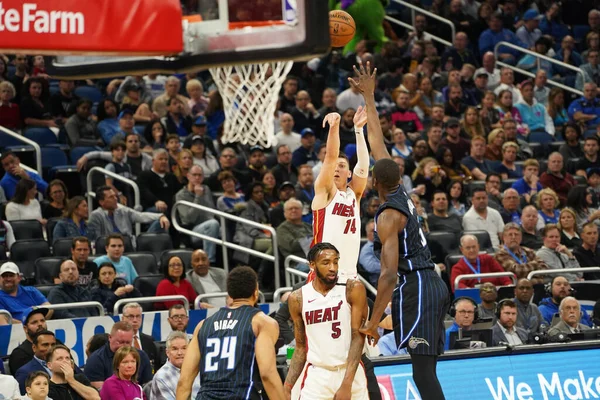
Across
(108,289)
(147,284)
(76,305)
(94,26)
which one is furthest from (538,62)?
(94,26)

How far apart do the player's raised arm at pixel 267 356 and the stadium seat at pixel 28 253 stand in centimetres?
630

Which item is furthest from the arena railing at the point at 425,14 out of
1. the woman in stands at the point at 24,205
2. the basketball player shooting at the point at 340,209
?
the basketball player shooting at the point at 340,209

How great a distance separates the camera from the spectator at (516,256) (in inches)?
556

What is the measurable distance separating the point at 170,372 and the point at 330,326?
8.33 feet

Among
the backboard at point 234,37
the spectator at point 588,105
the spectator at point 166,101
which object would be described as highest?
the backboard at point 234,37

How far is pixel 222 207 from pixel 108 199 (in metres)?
1.62

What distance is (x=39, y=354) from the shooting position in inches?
414

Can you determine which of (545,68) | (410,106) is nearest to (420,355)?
(410,106)

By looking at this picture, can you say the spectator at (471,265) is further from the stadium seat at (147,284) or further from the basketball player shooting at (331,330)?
the basketball player shooting at (331,330)

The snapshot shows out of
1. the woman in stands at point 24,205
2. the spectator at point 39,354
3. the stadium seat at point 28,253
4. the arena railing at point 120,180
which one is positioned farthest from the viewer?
the arena railing at point 120,180

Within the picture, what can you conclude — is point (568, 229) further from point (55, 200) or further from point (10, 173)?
point (10, 173)

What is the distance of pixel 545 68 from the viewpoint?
21.8 metres

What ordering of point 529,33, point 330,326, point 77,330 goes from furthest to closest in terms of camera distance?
point 529,33 < point 77,330 < point 330,326

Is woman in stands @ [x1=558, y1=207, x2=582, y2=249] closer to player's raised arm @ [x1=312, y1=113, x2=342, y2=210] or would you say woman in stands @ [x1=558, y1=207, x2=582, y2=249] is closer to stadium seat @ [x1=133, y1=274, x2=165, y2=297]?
stadium seat @ [x1=133, y1=274, x2=165, y2=297]
